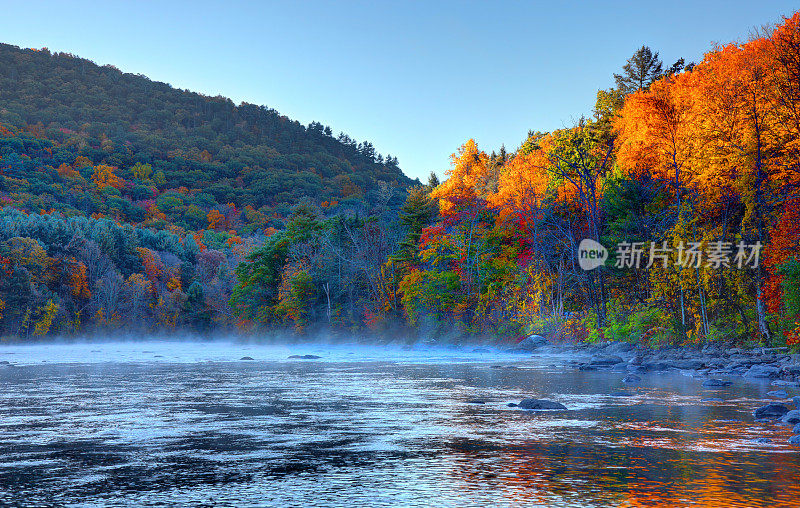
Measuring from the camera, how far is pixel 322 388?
27812mm

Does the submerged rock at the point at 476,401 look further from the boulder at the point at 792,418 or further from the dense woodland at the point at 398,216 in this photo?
the dense woodland at the point at 398,216

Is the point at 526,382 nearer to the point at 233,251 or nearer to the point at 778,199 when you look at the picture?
the point at 778,199

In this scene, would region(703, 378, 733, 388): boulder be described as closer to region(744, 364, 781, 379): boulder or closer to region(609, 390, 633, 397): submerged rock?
region(609, 390, 633, 397): submerged rock

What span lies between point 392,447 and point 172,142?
13676cm

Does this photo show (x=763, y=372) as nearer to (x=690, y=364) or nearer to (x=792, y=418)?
(x=690, y=364)

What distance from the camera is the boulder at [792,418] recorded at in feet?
55.1

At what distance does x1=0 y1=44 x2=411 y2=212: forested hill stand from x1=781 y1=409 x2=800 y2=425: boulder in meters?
90.3

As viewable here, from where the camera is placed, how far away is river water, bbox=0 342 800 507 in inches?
423

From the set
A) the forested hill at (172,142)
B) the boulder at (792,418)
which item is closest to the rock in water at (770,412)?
the boulder at (792,418)

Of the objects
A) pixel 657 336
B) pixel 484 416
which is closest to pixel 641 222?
pixel 657 336

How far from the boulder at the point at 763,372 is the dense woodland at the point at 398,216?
2.96 metres

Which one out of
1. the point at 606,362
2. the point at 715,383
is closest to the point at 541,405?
the point at 715,383

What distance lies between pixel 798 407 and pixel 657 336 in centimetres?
2614

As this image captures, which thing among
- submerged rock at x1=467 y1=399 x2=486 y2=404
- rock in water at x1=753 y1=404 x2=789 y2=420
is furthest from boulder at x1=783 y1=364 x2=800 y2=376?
submerged rock at x1=467 y1=399 x2=486 y2=404
